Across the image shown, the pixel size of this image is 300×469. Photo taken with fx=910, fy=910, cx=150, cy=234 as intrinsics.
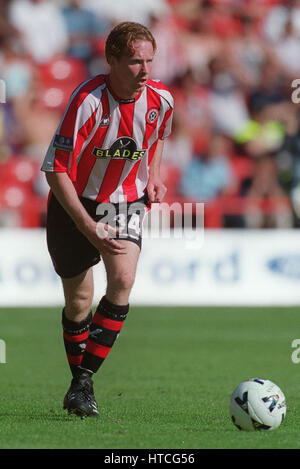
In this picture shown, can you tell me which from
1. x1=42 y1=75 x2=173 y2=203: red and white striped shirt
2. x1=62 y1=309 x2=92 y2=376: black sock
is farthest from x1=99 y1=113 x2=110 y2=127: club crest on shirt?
x1=62 y1=309 x2=92 y2=376: black sock

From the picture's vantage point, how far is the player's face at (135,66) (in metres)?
4.93

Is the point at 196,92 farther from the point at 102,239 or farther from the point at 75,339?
the point at 102,239

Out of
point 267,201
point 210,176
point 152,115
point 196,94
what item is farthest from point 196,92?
point 152,115

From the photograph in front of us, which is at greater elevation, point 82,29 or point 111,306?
point 82,29

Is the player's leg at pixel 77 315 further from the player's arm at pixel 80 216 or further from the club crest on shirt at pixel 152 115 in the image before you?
the club crest on shirt at pixel 152 115

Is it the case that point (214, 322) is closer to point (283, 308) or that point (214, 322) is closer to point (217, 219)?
point (283, 308)

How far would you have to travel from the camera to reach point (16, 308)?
12102 millimetres

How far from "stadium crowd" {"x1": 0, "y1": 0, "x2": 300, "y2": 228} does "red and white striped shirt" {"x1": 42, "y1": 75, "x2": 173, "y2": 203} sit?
723 cm

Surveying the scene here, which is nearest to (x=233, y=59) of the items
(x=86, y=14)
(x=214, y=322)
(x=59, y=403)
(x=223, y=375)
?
(x=86, y=14)

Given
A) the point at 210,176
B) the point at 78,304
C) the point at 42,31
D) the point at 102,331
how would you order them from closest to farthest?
the point at 102,331
the point at 78,304
the point at 210,176
the point at 42,31

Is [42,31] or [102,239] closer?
[102,239]

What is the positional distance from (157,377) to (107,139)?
267 cm

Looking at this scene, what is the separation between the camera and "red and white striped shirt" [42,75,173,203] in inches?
197

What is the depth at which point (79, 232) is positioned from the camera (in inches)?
212
